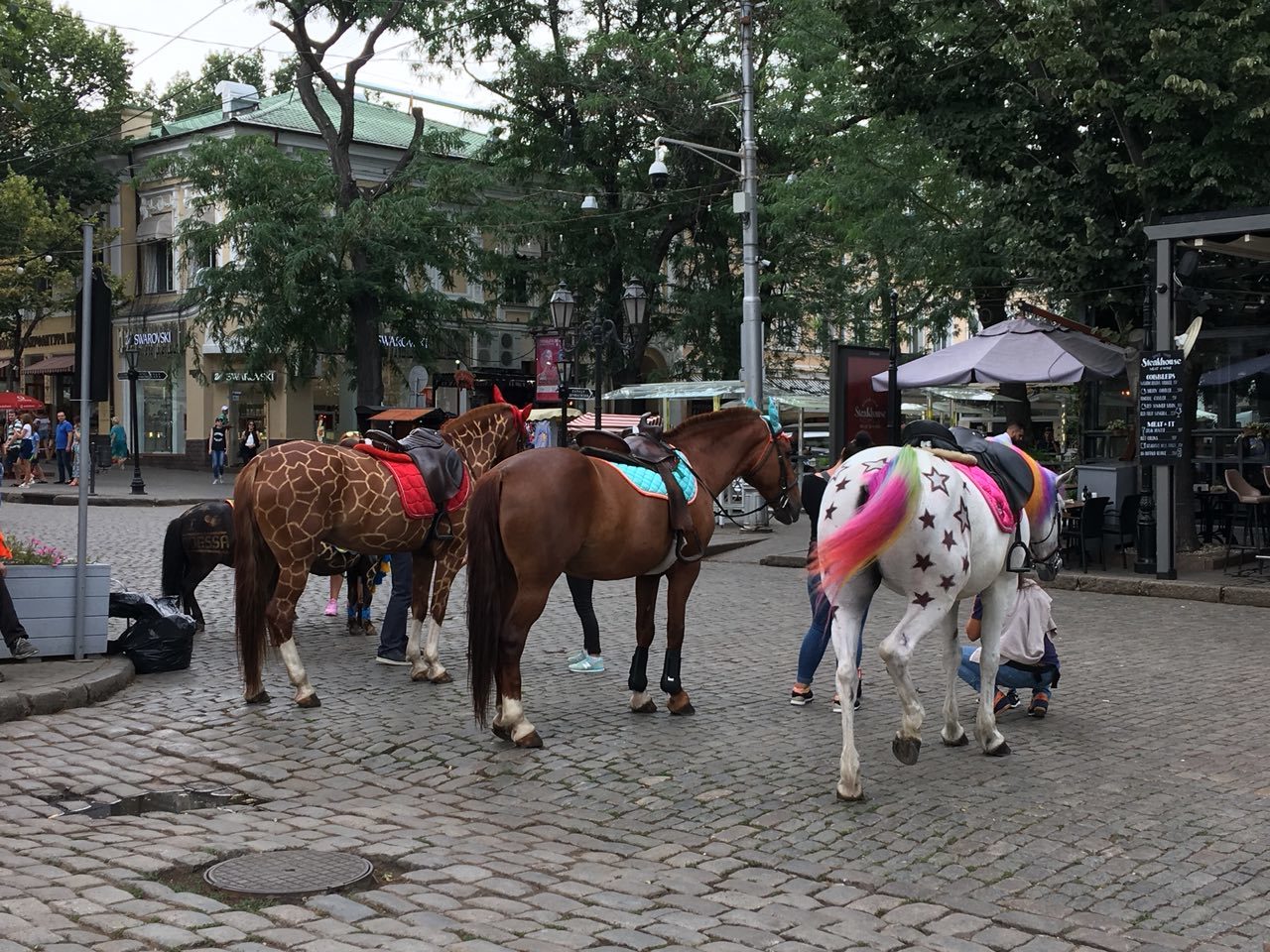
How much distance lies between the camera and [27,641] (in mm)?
9086

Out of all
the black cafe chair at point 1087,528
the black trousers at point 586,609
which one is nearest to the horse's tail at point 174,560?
the black trousers at point 586,609

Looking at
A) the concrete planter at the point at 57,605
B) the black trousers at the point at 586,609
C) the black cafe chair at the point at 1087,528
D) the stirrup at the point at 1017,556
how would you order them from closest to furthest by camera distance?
1. the stirrup at the point at 1017,556
2. the concrete planter at the point at 57,605
3. the black trousers at the point at 586,609
4. the black cafe chair at the point at 1087,528

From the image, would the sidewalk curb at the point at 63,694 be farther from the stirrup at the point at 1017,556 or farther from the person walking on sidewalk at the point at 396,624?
the stirrup at the point at 1017,556

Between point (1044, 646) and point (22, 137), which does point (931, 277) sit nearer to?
point (1044, 646)

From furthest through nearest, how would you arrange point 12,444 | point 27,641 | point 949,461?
point 12,444
point 27,641
point 949,461

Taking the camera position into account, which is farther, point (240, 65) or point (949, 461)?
point (240, 65)

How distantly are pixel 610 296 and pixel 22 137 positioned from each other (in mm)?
21751

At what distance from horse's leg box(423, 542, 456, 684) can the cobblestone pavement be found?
300 millimetres

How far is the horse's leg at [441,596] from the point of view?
9531 millimetres

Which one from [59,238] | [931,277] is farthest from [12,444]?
[931,277]

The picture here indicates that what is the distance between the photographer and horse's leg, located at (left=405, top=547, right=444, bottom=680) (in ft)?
31.4

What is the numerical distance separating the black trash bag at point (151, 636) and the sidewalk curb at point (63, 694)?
1.15 ft

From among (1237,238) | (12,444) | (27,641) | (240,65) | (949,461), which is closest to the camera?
(949,461)

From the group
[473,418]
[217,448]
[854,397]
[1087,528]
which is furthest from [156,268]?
[473,418]
